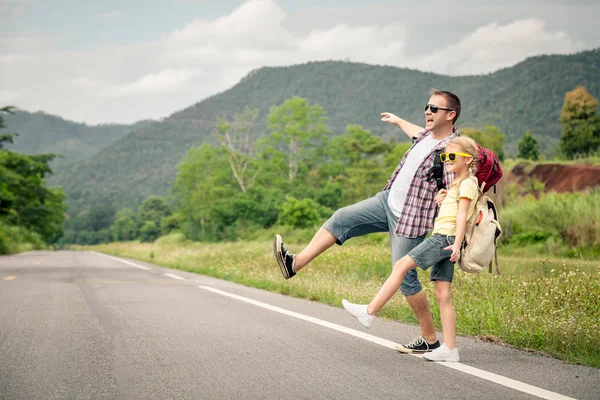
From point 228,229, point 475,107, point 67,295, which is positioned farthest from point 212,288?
point 475,107

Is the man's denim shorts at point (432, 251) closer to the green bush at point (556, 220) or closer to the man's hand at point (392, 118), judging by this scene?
the man's hand at point (392, 118)

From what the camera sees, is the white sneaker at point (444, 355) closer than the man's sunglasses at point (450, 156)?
No

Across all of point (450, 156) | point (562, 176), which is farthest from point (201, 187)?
point (450, 156)

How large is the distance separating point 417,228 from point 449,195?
0.39 m

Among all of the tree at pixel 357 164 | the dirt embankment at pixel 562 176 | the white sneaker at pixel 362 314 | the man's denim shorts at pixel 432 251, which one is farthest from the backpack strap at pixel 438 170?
the tree at pixel 357 164

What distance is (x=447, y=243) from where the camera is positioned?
4.75 meters

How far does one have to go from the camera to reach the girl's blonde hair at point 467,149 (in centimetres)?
464

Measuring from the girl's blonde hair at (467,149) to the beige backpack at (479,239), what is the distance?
82mm

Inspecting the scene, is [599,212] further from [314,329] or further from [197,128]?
[197,128]

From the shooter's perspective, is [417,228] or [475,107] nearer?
[417,228]

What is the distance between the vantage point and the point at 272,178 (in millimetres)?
76875

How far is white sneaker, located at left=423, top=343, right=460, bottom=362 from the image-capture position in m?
4.84

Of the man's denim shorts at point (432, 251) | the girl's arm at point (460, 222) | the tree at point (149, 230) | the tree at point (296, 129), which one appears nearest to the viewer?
the girl's arm at point (460, 222)

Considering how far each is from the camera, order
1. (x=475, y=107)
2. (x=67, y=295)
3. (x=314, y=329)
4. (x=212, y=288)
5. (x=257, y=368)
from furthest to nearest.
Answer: (x=475, y=107) < (x=212, y=288) < (x=67, y=295) < (x=314, y=329) < (x=257, y=368)
